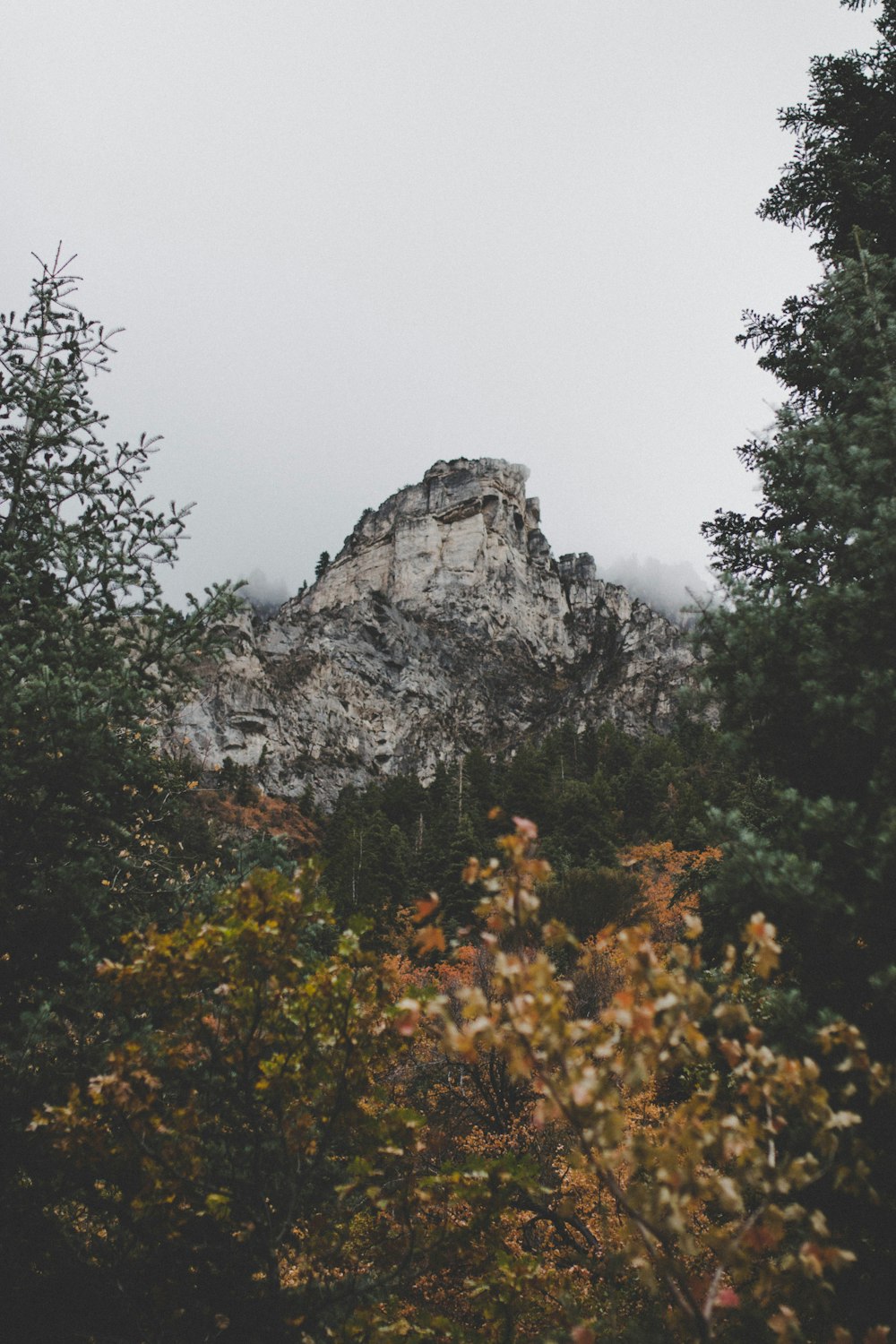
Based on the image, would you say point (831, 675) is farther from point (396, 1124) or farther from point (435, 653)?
point (435, 653)

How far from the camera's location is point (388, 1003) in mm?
4051

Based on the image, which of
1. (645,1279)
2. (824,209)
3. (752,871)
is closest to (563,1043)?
(645,1279)

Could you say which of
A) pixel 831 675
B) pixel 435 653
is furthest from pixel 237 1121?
pixel 435 653

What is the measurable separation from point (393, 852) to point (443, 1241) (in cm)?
3792

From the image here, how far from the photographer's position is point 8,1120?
168 inches

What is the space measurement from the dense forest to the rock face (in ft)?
245

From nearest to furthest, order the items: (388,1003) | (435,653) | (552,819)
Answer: (388,1003)
(552,819)
(435,653)

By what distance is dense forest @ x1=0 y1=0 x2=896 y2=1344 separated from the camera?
106 inches

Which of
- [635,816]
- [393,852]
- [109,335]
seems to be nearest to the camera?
[109,335]

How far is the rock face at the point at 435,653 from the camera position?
85250 mm

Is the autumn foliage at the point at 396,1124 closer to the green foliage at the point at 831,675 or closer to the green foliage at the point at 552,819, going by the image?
the green foliage at the point at 831,675

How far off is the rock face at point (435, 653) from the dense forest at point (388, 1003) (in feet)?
245

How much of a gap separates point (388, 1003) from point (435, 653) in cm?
10201

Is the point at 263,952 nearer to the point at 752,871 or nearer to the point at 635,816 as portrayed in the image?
the point at 752,871
